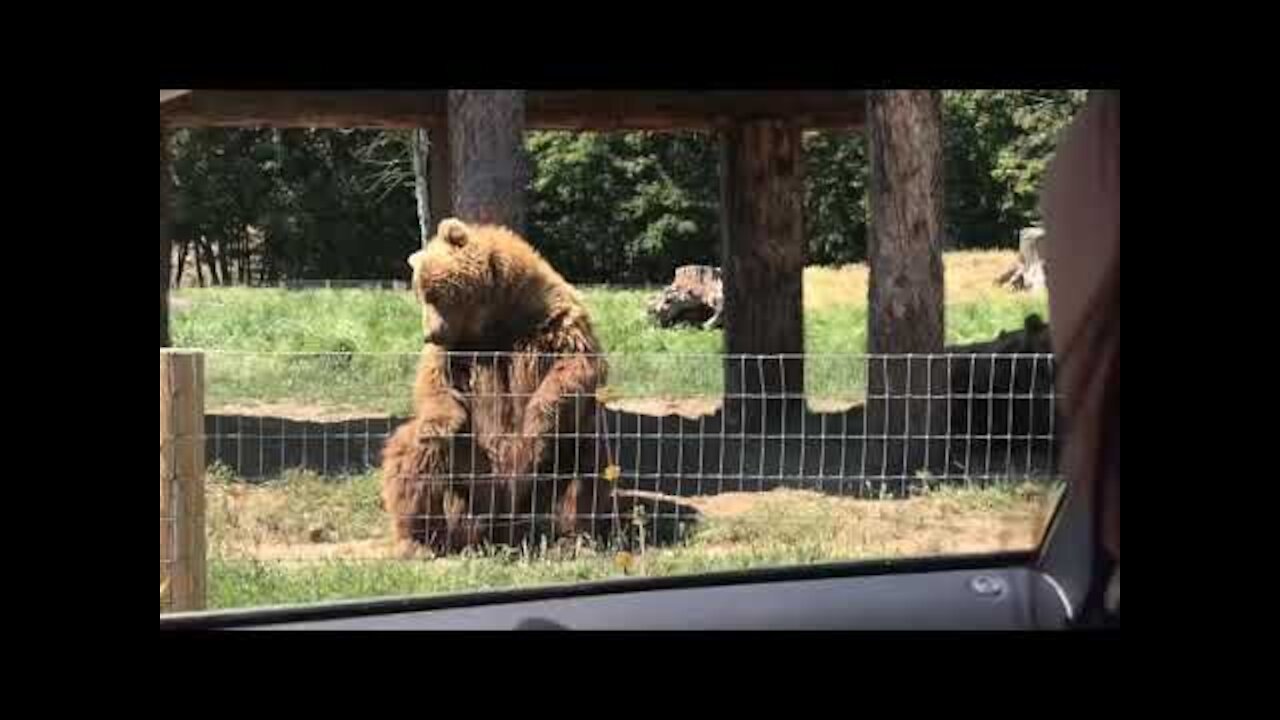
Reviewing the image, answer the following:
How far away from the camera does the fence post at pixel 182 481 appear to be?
5.59m

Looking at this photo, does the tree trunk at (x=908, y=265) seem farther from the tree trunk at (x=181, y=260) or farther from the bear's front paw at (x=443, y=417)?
the tree trunk at (x=181, y=260)

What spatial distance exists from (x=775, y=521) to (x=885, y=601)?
572 cm

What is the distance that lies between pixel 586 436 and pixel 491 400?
0.53m

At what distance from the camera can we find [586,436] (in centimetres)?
800

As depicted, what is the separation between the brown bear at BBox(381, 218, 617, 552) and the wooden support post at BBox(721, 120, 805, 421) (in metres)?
4.43

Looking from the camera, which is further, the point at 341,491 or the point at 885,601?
the point at 341,491

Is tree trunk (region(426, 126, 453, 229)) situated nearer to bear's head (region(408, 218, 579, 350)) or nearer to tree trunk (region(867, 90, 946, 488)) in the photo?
tree trunk (region(867, 90, 946, 488))

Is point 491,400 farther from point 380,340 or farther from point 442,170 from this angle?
point 380,340

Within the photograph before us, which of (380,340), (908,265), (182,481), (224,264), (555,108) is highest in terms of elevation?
(555,108)

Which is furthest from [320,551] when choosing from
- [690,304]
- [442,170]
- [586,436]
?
[690,304]

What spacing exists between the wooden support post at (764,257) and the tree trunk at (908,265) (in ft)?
7.71

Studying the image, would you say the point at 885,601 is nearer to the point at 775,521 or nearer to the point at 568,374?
the point at 568,374

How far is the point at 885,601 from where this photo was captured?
3322mm

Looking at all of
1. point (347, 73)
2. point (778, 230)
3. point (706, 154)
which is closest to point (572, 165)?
point (706, 154)
